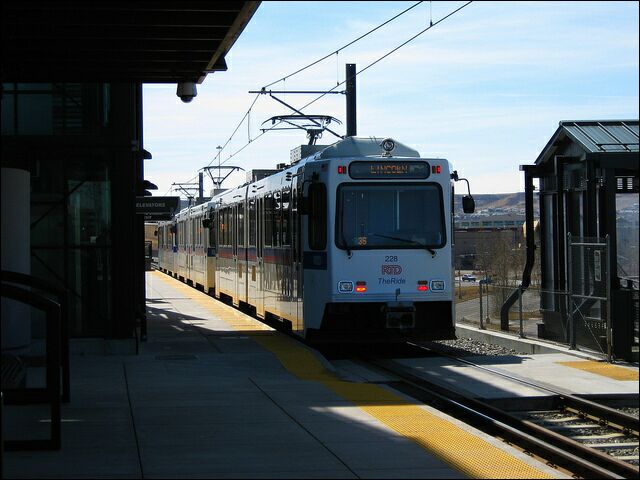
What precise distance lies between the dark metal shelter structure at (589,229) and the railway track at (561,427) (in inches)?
104

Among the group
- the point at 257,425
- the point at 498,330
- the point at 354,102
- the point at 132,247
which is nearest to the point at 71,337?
the point at 132,247

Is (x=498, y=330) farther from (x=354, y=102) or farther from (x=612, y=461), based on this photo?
(x=612, y=461)

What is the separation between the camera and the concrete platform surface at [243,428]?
8.29 m

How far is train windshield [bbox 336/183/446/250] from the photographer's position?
16.6 m

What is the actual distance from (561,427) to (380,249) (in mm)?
5928

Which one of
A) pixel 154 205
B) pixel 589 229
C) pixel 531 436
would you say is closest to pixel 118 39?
pixel 531 436

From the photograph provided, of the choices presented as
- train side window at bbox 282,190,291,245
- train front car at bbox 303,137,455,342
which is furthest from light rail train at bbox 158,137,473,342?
train side window at bbox 282,190,291,245

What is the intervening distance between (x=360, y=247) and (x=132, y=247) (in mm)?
3611

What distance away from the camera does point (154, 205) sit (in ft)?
67.3

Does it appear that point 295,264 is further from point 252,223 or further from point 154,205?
point 252,223

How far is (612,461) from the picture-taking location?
8.98 m

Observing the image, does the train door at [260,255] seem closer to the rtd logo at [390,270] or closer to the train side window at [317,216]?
the train side window at [317,216]

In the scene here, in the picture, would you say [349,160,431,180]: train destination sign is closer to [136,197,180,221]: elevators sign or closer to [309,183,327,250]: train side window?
[309,183,327,250]: train side window

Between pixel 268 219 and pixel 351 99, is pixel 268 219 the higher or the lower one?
the lower one
